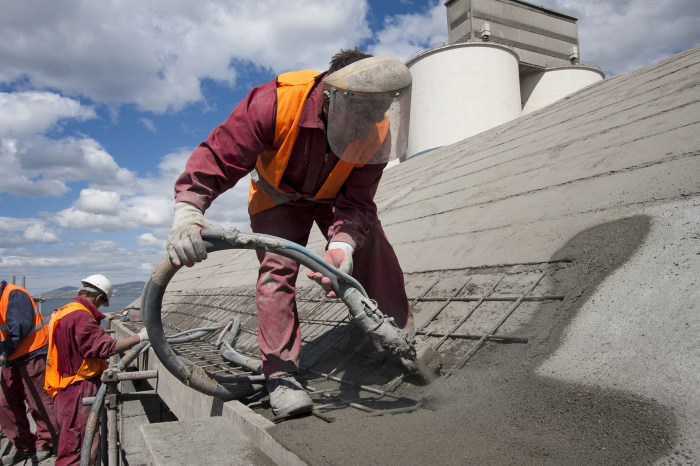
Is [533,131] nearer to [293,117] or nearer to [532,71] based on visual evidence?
[293,117]

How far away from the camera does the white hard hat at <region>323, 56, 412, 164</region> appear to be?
1.95m

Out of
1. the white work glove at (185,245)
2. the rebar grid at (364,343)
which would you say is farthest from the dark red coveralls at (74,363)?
the white work glove at (185,245)

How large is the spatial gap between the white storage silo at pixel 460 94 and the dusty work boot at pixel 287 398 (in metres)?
14.4

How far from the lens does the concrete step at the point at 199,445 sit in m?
1.55

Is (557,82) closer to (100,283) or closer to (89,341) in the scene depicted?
(100,283)

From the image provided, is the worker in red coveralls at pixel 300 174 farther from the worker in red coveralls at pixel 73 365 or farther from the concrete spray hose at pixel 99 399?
the worker in red coveralls at pixel 73 365

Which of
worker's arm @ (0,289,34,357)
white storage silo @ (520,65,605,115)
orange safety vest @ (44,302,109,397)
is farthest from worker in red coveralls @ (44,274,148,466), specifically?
white storage silo @ (520,65,605,115)

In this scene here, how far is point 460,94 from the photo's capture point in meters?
15.9

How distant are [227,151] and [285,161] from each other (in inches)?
10.3

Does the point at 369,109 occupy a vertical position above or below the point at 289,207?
above

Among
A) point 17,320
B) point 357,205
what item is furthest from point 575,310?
point 17,320

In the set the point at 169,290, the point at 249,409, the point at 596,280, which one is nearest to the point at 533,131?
the point at 596,280

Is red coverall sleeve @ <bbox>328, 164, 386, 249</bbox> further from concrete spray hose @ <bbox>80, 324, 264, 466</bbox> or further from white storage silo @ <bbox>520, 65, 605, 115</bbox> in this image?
white storage silo @ <bbox>520, 65, 605, 115</bbox>

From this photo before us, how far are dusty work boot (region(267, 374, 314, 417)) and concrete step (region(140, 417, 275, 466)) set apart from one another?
0.56 ft
